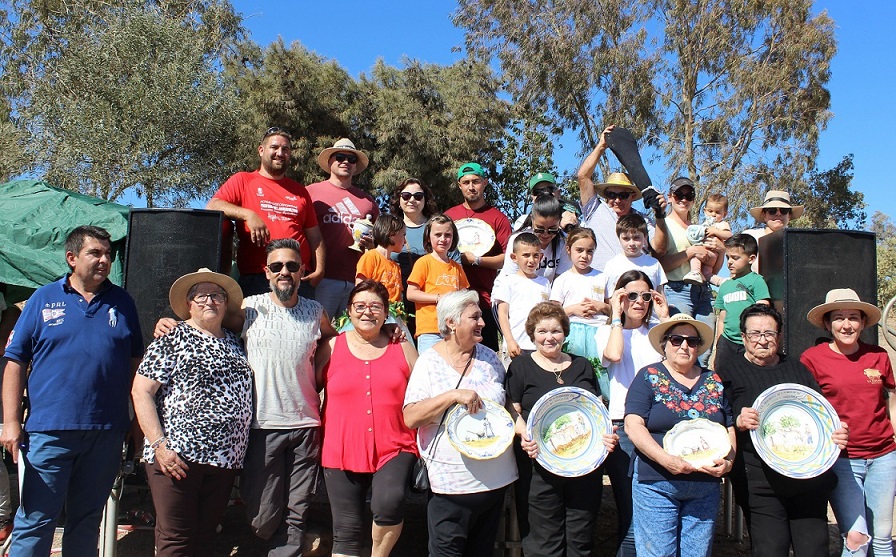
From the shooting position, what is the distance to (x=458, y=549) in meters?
3.61

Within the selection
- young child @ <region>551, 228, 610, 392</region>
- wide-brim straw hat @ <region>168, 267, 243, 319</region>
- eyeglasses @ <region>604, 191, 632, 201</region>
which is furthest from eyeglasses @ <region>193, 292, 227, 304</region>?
eyeglasses @ <region>604, 191, 632, 201</region>

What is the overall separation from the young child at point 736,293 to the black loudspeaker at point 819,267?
33 centimetres

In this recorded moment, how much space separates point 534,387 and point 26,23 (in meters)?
25.1

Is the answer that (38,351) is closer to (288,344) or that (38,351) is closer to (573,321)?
(288,344)

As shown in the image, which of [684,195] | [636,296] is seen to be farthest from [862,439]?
[684,195]

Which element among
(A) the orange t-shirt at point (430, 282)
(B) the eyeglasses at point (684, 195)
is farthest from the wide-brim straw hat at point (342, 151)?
(B) the eyeglasses at point (684, 195)

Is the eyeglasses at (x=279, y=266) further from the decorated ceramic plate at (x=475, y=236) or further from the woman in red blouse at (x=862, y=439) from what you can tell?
the woman in red blouse at (x=862, y=439)

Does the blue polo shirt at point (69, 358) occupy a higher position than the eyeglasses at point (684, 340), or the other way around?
the eyeglasses at point (684, 340)

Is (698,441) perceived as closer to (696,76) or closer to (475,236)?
(475,236)

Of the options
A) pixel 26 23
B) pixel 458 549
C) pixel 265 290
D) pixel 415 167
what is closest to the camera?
pixel 458 549

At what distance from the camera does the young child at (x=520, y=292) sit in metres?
4.45

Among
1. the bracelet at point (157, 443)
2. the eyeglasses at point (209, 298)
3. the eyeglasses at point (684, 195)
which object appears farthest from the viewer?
the eyeglasses at point (684, 195)

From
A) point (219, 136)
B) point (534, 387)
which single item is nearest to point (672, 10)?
point (219, 136)

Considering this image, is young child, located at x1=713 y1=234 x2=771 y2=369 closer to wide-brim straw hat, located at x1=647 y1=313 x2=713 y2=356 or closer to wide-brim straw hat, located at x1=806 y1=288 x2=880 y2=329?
wide-brim straw hat, located at x1=806 y1=288 x2=880 y2=329
